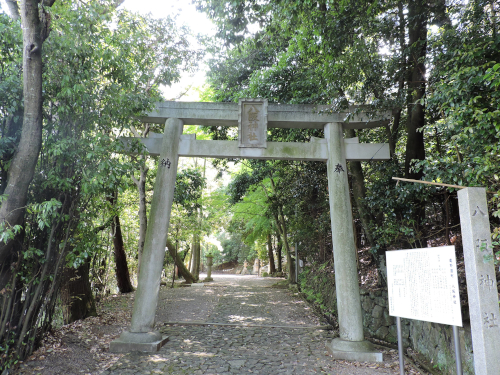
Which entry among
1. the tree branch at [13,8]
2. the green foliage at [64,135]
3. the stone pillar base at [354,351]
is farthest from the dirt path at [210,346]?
the tree branch at [13,8]

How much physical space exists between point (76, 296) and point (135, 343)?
273 centimetres

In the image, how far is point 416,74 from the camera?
6672 mm

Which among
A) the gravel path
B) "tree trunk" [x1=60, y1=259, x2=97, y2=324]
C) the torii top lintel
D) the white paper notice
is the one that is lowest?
the gravel path

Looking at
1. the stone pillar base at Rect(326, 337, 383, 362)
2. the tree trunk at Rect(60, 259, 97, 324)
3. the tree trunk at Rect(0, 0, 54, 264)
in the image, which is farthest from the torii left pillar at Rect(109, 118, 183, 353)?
the stone pillar base at Rect(326, 337, 383, 362)

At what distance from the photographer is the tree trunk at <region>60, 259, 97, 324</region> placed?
22.9ft

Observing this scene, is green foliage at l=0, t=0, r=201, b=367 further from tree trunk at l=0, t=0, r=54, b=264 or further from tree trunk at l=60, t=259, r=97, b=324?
tree trunk at l=60, t=259, r=97, b=324

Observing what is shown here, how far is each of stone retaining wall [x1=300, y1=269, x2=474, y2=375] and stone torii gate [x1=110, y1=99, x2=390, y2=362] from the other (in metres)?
1.34

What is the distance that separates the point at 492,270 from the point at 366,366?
283 cm

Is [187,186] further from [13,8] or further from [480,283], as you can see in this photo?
[480,283]

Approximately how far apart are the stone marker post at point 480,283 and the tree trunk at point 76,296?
23.2ft

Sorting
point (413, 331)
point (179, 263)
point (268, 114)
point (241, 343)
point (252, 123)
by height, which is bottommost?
point (241, 343)

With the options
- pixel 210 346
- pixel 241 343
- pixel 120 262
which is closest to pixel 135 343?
pixel 210 346

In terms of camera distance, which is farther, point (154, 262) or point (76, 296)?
point (76, 296)

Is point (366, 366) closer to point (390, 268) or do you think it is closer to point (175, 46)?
point (390, 268)
